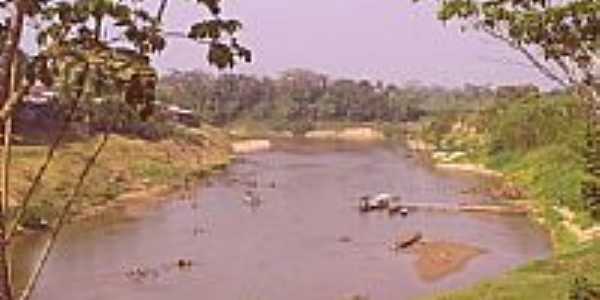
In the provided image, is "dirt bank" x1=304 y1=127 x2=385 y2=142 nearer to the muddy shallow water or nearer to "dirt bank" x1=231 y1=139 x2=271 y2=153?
"dirt bank" x1=231 y1=139 x2=271 y2=153

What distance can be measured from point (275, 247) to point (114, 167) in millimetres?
24170

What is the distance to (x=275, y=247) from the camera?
4281 centimetres

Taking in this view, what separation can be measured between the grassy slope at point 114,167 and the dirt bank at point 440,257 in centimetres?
1491

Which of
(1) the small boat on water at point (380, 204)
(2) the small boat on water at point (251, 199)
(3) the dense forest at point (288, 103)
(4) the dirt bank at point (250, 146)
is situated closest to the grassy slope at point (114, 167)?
(2) the small boat on water at point (251, 199)

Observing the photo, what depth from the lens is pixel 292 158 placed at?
89.1 meters

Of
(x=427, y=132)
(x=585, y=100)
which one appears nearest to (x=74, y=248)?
(x=585, y=100)

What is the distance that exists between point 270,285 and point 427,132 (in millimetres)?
68117

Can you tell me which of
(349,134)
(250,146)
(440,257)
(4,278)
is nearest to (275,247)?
(440,257)

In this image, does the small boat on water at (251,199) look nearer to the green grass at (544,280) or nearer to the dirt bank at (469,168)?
the dirt bank at (469,168)

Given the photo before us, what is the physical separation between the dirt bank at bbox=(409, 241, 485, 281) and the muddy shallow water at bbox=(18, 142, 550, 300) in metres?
0.42

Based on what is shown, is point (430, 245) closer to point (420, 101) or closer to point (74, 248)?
point (74, 248)

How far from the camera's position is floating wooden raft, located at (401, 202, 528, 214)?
5362 centimetres

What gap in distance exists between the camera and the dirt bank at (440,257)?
38.8m

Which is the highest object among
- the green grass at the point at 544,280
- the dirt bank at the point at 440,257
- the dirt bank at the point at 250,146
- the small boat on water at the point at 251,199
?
the green grass at the point at 544,280
